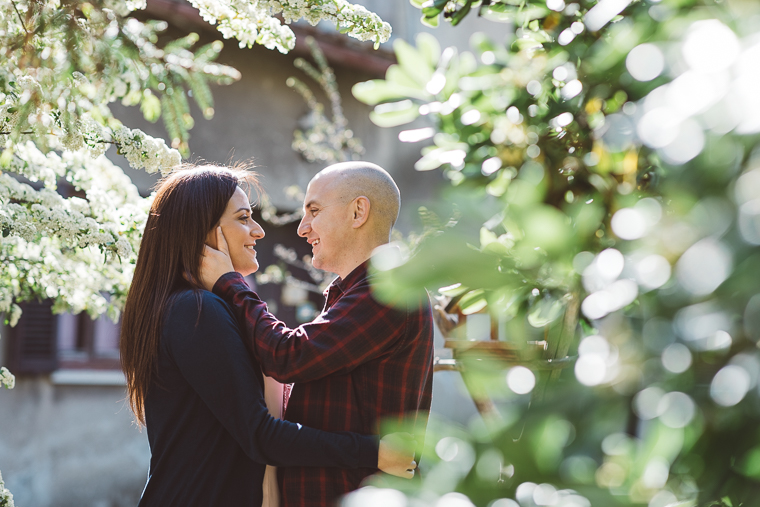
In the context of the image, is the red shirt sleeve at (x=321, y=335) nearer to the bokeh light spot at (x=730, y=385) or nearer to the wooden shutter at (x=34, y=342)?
the bokeh light spot at (x=730, y=385)

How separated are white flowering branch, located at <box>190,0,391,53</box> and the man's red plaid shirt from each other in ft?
2.54

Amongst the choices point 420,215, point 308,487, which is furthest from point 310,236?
point 420,215

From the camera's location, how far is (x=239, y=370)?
163cm

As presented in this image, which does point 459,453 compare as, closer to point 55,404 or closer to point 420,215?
point 420,215

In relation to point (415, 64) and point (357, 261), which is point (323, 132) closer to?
point (357, 261)

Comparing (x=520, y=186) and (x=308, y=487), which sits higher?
(x=520, y=186)

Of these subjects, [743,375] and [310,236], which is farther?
[310,236]

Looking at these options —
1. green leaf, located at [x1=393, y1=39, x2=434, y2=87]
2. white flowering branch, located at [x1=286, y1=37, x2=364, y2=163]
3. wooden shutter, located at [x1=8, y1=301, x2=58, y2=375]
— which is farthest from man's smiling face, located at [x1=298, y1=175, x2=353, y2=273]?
wooden shutter, located at [x1=8, y1=301, x2=58, y2=375]

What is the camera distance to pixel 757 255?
0.31 m

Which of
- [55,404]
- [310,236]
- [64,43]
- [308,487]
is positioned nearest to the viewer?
[64,43]

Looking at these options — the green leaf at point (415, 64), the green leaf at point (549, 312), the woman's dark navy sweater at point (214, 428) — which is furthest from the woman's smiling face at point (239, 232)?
the green leaf at point (549, 312)

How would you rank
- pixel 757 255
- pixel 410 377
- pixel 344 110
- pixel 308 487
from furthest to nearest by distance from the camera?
pixel 344 110 < pixel 410 377 < pixel 308 487 < pixel 757 255

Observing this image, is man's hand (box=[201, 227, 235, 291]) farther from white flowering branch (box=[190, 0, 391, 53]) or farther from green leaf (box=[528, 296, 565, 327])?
green leaf (box=[528, 296, 565, 327])

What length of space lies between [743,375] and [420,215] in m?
0.19
